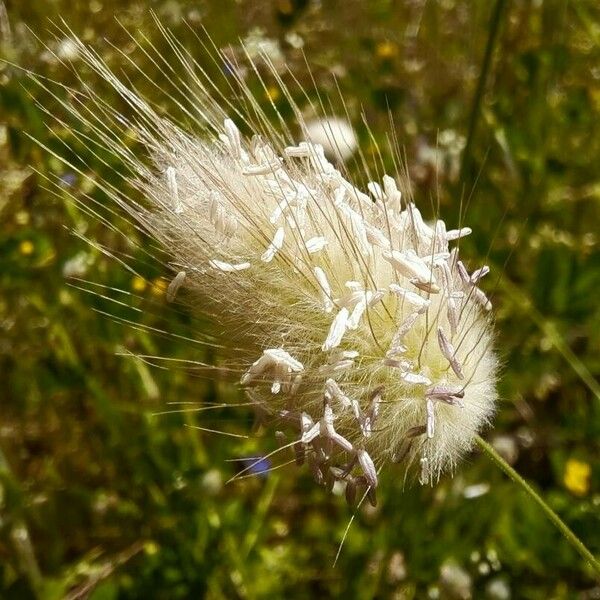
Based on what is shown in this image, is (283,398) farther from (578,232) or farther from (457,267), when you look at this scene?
(578,232)

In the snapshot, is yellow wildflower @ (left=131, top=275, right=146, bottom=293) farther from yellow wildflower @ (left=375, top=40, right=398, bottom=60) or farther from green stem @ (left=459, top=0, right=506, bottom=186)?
yellow wildflower @ (left=375, top=40, right=398, bottom=60)

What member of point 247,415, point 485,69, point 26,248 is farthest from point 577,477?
point 26,248

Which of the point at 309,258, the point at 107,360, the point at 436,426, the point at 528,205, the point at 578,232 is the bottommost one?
the point at 578,232

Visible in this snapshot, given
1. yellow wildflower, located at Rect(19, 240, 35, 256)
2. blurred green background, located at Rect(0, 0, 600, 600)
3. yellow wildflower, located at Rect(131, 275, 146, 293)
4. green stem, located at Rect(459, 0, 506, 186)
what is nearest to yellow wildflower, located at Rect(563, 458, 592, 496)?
blurred green background, located at Rect(0, 0, 600, 600)

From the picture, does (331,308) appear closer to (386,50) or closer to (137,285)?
(137,285)

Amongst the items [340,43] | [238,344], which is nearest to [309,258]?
[238,344]

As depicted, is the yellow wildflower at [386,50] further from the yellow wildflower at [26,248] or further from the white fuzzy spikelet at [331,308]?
the white fuzzy spikelet at [331,308]
